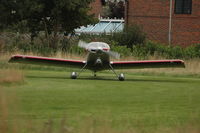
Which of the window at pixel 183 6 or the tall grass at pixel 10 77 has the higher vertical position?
the window at pixel 183 6

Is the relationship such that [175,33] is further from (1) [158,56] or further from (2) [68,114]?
(2) [68,114]

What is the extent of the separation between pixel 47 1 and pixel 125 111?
25.9 metres

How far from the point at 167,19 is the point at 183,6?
64.0 inches

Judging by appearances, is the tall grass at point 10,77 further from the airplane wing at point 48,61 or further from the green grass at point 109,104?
the airplane wing at point 48,61

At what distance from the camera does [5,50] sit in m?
35.5

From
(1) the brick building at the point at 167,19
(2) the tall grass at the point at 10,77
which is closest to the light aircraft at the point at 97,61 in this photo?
(2) the tall grass at the point at 10,77

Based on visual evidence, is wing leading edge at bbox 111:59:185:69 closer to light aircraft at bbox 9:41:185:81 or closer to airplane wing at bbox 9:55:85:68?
light aircraft at bbox 9:41:185:81

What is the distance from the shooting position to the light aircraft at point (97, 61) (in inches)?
930

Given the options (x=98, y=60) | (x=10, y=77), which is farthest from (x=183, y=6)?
(x=10, y=77)

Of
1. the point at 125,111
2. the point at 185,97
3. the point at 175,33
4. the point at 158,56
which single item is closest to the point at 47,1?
the point at 158,56

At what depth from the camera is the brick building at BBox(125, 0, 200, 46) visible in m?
46.4

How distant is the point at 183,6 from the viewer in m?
47.0

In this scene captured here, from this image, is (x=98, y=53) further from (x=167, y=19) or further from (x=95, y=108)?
(x=167, y=19)

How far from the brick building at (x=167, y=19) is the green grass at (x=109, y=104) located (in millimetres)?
26807
